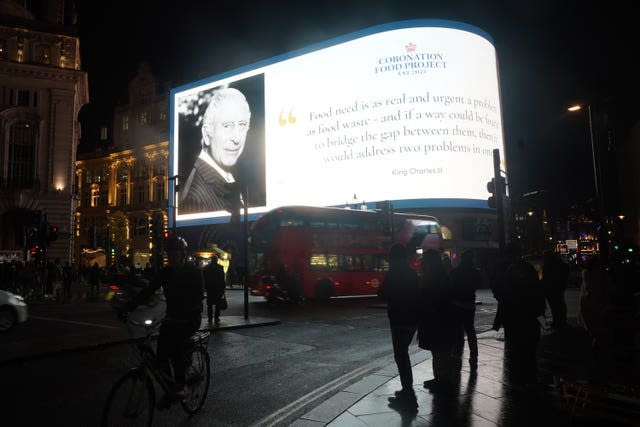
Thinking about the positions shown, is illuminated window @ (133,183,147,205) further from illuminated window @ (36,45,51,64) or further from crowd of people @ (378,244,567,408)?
crowd of people @ (378,244,567,408)

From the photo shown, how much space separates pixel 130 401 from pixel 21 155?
49.1m

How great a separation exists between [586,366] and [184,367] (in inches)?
232

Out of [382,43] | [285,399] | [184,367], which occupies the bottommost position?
[285,399]

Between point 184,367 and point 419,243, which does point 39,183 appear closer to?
point 419,243

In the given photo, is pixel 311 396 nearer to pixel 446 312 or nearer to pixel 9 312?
pixel 446 312

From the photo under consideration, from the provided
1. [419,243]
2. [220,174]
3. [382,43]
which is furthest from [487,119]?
[220,174]

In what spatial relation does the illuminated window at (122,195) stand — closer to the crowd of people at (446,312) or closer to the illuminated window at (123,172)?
the illuminated window at (123,172)

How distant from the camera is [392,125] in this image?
37.0 m

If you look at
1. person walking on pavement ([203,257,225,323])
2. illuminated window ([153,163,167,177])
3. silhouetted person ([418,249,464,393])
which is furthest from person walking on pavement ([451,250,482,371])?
illuminated window ([153,163,167,177])

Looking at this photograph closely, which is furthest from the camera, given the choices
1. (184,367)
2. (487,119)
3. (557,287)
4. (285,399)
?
(487,119)

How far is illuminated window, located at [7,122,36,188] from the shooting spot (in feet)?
151

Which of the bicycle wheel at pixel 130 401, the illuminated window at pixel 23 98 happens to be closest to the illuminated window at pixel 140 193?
the illuminated window at pixel 23 98

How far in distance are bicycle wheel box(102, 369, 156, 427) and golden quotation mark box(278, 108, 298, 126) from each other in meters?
36.6

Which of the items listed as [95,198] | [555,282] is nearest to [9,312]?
[555,282]
